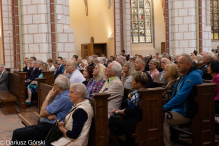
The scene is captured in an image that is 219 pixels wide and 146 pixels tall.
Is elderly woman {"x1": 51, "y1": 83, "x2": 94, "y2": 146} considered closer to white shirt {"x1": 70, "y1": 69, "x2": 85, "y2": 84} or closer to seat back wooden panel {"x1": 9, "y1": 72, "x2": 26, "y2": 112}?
white shirt {"x1": 70, "y1": 69, "x2": 85, "y2": 84}

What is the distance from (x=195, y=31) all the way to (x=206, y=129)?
25.1 feet

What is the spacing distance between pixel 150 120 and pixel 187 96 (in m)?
0.56

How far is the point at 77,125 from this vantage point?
3000 millimetres

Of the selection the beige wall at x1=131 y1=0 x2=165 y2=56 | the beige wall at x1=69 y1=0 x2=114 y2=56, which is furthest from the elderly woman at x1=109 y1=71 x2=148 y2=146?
the beige wall at x1=131 y1=0 x2=165 y2=56

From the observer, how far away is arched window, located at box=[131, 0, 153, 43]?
62.2ft

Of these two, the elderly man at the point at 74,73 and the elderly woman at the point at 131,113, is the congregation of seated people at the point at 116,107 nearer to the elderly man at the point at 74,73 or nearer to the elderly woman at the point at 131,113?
the elderly woman at the point at 131,113

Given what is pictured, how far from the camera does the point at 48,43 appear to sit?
9.65m

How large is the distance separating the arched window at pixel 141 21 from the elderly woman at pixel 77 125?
16.0 meters

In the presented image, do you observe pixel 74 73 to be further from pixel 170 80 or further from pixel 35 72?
pixel 35 72

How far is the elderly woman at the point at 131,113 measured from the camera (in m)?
3.21

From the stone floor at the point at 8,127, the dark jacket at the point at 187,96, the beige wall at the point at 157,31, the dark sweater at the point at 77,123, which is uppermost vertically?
the beige wall at the point at 157,31

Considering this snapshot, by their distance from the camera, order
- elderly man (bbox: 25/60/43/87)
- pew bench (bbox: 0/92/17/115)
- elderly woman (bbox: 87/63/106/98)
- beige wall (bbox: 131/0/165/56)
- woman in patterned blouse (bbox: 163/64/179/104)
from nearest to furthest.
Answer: woman in patterned blouse (bbox: 163/64/179/104) < elderly woman (bbox: 87/63/106/98) < pew bench (bbox: 0/92/17/115) < elderly man (bbox: 25/60/43/87) < beige wall (bbox: 131/0/165/56)

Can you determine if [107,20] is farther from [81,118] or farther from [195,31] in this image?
[81,118]

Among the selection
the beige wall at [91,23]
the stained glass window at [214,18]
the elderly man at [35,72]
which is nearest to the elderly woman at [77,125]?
the elderly man at [35,72]
